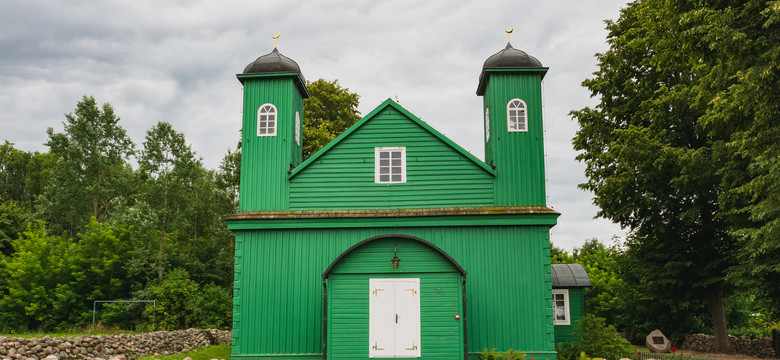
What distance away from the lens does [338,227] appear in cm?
1476

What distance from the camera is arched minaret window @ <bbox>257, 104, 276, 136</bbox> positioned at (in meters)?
16.0

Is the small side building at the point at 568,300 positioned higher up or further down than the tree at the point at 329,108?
further down

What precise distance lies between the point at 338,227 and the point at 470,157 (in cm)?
398

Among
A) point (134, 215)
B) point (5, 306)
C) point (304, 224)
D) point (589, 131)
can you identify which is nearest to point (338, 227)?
point (304, 224)

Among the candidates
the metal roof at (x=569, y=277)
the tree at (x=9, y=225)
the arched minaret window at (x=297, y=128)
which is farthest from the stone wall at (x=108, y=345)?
the tree at (x=9, y=225)

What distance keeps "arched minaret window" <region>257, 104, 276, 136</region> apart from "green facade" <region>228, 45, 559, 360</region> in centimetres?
18

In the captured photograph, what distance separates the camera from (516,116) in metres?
15.7

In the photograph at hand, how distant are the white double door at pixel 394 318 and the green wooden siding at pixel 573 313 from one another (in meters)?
7.38

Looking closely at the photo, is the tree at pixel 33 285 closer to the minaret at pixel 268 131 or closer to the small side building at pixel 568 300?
the minaret at pixel 268 131

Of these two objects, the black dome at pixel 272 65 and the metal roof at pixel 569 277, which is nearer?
the black dome at pixel 272 65

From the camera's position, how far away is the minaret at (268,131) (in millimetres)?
15445

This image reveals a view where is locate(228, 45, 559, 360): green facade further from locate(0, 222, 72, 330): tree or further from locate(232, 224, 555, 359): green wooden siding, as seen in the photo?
locate(0, 222, 72, 330): tree

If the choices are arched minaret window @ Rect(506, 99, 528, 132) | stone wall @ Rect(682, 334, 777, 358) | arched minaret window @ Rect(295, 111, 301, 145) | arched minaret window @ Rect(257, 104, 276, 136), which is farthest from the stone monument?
arched minaret window @ Rect(257, 104, 276, 136)

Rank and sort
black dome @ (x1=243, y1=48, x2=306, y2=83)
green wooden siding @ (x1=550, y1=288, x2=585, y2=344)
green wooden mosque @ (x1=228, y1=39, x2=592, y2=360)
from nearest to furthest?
green wooden mosque @ (x1=228, y1=39, x2=592, y2=360) < black dome @ (x1=243, y1=48, x2=306, y2=83) < green wooden siding @ (x1=550, y1=288, x2=585, y2=344)
